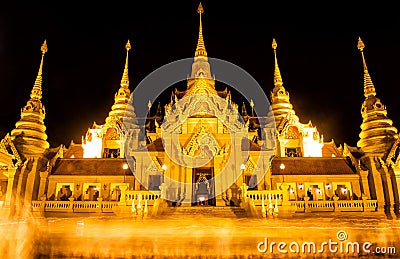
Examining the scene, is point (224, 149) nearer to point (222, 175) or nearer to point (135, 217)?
point (222, 175)

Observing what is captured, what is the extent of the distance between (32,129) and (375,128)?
29745 mm

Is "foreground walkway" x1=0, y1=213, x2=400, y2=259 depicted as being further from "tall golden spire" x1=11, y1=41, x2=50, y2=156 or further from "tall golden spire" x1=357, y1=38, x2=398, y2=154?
"tall golden spire" x1=11, y1=41, x2=50, y2=156

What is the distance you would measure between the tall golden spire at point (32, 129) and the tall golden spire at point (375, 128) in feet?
90.7

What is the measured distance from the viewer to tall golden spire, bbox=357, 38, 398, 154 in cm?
3206

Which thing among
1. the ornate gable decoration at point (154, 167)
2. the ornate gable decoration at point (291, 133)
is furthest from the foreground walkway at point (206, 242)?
the ornate gable decoration at point (291, 133)

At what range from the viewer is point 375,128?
33219mm

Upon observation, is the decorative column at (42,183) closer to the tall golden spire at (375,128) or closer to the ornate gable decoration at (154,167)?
the ornate gable decoration at (154,167)

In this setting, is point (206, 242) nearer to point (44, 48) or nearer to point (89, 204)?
point (89, 204)

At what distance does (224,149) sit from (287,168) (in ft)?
17.7

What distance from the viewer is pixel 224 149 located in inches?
1047

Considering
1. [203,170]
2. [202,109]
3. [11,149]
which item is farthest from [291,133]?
[11,149]

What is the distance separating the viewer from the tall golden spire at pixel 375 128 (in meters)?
32.1

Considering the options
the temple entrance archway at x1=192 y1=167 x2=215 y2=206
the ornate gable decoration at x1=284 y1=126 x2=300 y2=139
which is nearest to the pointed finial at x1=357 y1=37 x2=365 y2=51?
the ornate gable decoration at x1=284 y1=126 x2=300 y2=139

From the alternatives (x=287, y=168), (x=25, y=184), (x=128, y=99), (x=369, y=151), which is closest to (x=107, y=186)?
(x=25, y=184)
